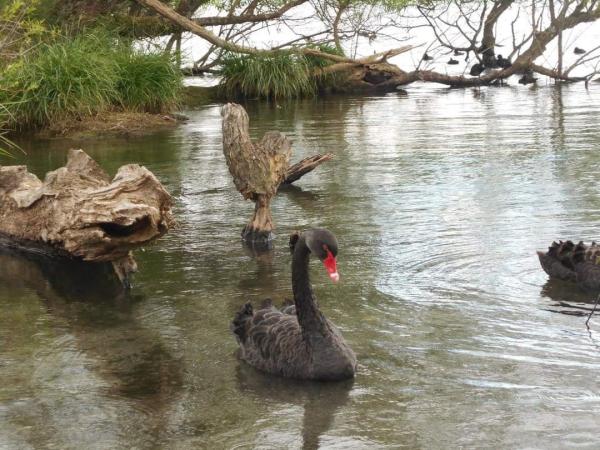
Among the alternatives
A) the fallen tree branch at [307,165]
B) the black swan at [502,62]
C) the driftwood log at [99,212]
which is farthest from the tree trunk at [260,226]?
the black swan at [502,62]

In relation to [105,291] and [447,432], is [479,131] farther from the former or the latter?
[447,432]

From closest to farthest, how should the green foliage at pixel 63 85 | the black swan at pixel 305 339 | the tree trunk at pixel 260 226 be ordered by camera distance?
1. the black swan at pixel 305 339
2. the tree trunk at pixel 260 226
3. the green foliage at pixel 63 85

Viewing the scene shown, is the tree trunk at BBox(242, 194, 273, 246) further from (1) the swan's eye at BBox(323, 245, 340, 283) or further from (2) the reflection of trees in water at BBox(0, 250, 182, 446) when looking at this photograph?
(1) the swan's eye at BBox(323, 245, 340, 283)

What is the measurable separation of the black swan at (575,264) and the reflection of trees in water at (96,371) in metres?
2.56

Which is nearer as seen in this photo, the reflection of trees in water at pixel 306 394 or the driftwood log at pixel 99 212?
the reflection of trees in water at pixel 306 394

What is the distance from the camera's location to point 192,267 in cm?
761

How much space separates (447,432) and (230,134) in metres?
4.43

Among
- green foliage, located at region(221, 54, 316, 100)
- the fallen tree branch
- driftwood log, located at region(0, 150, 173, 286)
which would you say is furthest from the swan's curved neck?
green foliage, located at region(221, 54, 316, 100)

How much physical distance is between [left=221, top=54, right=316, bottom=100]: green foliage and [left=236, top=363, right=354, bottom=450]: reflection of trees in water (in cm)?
1600

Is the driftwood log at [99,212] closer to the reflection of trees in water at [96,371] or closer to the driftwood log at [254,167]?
the reflection of trees in water at [96,371]

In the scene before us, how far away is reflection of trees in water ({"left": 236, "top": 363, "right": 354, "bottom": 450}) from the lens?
464 centimetres

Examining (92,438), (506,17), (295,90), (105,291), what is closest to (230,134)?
(105,291)

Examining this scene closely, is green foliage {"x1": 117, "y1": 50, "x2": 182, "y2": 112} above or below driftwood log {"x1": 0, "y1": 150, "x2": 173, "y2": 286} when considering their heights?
above

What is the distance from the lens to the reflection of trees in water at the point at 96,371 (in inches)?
184
